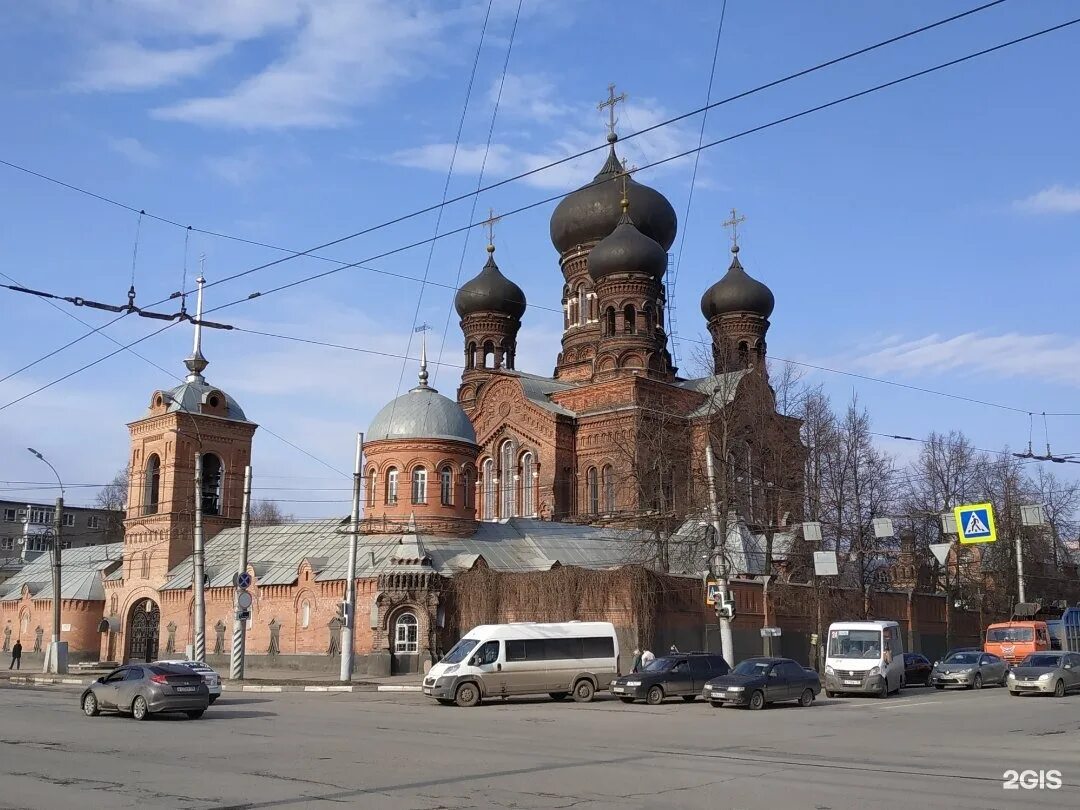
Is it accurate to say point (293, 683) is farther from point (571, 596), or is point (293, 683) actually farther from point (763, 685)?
point (763, 685)

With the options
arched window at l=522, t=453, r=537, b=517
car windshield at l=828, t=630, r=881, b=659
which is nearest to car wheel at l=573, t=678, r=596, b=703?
car windshield at l=828, t=630, r=881, b=659

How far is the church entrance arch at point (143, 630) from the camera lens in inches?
1849

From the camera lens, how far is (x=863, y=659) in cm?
2752

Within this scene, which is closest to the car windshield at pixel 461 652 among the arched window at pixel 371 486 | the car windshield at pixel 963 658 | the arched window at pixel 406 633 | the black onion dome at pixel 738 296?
the arched window at pixel 406 633

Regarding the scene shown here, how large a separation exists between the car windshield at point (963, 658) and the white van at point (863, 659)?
4.11 metres

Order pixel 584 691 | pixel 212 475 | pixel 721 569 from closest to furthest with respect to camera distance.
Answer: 1. pixel 584 691
2. pixel 721 569
3. pixel 212 475

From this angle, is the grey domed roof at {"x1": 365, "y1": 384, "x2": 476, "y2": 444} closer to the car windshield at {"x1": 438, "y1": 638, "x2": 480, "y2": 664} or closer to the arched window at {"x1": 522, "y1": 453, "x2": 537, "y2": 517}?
the arched window at {"x1": 522, "y1": 453, "x2": 537, "y2": 517}

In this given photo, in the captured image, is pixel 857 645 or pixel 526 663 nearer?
pixel 526 663

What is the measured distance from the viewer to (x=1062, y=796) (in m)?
10.5

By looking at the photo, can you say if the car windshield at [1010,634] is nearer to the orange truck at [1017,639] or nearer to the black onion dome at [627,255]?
the orange truck at [1017,639]

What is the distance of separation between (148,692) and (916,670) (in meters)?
23.3

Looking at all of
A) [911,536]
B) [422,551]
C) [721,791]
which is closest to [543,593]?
[422,551]

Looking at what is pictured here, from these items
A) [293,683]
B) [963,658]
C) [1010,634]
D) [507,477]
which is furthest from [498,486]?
[963,658]

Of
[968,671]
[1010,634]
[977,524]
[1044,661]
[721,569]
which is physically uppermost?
[977,524]
